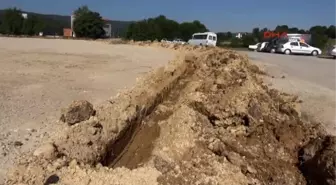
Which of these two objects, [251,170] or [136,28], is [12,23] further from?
[251,170]

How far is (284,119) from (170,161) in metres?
1.92

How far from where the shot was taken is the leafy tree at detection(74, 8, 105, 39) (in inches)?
2643

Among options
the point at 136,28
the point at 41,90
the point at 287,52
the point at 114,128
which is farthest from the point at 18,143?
the point at 136,28

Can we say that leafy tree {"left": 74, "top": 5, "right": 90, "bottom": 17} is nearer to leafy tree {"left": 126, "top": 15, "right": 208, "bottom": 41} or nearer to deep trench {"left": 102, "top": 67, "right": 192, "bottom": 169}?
leafy tree {"left": 126, "top": 15, "right": 208, "bottom": 41}

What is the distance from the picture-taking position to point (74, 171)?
504 centimetres

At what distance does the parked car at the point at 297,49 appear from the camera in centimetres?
3875

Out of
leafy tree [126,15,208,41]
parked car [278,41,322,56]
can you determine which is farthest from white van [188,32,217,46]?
leafy tree [126,15,208,41]

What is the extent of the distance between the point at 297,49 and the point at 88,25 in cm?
3580

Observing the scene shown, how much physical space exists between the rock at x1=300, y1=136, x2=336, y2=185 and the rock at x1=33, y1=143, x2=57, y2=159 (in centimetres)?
284

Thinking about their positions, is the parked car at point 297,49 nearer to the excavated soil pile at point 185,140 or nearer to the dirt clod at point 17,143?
the excavated soil pile at point 185,140

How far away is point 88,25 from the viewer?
67.1 m

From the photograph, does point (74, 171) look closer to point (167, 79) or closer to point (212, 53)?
point (167, 79)

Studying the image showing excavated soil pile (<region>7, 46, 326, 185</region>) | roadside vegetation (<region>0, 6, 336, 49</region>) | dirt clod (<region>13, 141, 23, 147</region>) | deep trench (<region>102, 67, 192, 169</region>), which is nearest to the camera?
excavated soil pile (<region>7, 46, 326, 185</region>)

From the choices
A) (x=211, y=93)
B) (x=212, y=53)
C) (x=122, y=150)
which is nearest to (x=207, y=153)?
(x=122, y=150)
